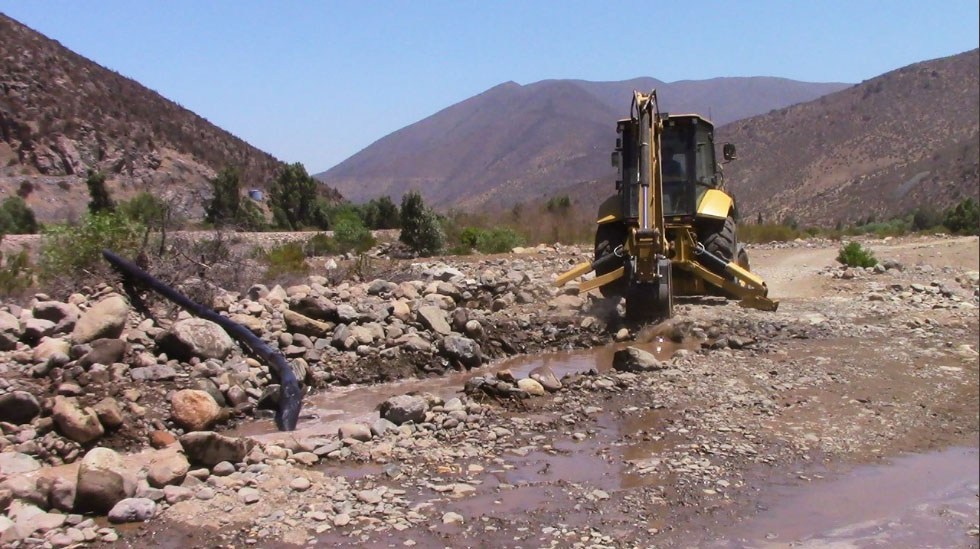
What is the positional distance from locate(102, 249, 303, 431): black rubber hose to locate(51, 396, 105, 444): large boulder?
1.42m

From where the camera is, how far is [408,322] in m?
10.6

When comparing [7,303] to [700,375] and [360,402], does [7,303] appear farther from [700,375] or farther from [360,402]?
[700,375]

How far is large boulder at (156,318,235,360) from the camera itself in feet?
27.7

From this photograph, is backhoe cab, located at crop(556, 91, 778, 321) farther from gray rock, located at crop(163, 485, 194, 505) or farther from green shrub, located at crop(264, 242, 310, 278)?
gray rock, located at crop(163, 485, 194, 505)

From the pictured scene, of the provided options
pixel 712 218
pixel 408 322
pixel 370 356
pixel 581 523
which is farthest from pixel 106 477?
pixel 712 218

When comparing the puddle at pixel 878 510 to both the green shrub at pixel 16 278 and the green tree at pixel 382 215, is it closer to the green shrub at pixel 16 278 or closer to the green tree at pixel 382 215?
the green shrub at pixel 16 278

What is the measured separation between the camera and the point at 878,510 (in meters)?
4.79

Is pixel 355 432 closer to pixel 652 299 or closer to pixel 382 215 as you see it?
pixel 652 299

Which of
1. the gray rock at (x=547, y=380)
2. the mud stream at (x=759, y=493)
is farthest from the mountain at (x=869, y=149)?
the mud stream at (x=759, y=493)

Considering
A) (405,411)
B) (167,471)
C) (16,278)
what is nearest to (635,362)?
(405,411)

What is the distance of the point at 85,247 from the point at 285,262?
5200mm

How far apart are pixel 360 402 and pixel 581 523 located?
152 inches

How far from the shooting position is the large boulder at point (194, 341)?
8445mm

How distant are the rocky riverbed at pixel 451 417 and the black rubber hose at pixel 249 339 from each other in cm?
17
